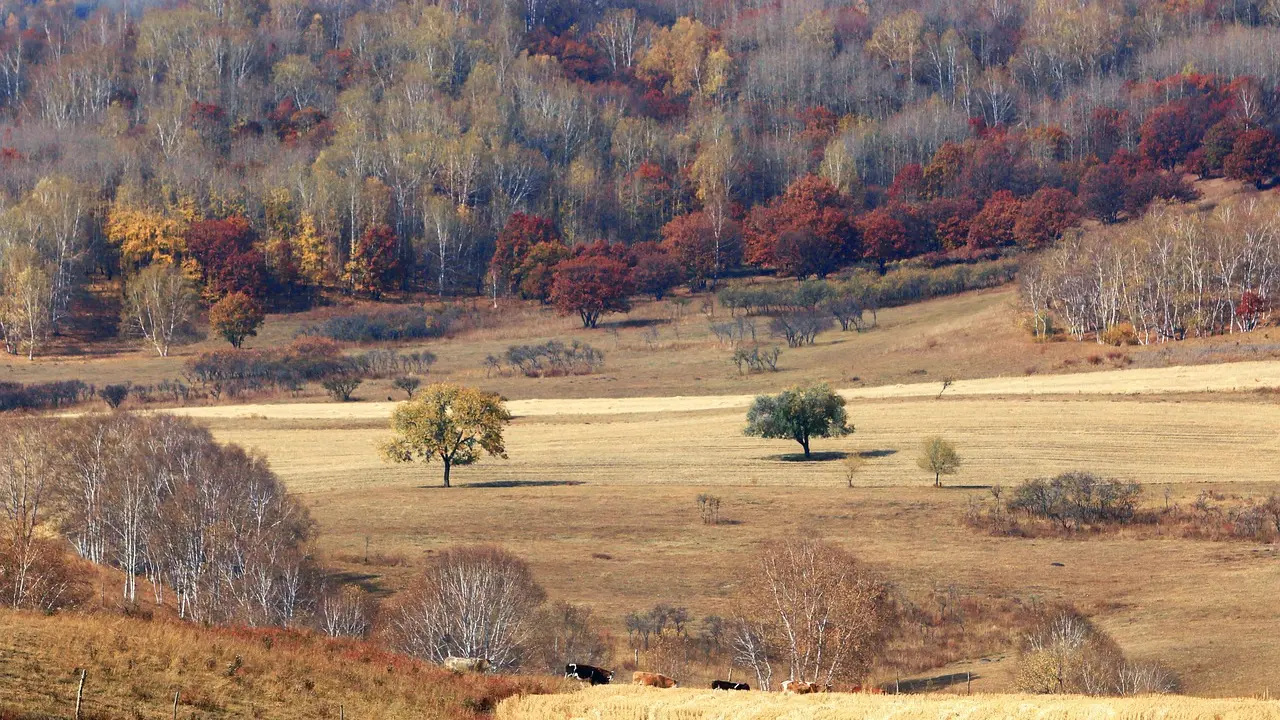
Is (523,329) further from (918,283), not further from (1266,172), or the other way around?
(1266,172)

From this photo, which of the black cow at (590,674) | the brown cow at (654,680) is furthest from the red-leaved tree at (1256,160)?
the brown cow at (654,680)

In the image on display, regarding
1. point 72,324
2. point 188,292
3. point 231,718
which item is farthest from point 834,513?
point 72,324

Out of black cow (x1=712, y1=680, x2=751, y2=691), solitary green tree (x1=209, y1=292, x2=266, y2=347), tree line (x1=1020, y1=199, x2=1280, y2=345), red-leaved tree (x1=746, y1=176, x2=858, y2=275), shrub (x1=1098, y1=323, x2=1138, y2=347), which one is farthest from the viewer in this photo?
red-leaved tree (x1=746, y1=176, x2=858, y2=275)

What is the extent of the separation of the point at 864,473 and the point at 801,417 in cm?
1107

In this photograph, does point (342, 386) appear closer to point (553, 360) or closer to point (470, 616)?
point (553, 360)

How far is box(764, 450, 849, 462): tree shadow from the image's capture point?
303 feet

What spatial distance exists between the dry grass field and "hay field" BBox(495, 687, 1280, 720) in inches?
520

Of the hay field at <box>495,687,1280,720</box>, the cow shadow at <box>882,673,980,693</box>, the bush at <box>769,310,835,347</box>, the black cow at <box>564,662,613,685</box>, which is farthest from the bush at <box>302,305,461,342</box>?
the hay field at <box>495,687,1280,720</box>

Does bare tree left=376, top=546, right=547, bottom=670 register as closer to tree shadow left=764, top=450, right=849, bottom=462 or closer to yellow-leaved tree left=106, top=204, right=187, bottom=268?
tree shadow left=764, top=450, right=849, bottom=462

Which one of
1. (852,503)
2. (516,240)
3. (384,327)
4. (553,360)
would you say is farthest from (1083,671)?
(516,240)

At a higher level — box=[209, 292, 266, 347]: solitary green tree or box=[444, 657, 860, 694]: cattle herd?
box=[209, 292, 266, 347]: solitary green tree

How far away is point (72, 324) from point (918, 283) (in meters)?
95.0

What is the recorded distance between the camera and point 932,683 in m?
49.2

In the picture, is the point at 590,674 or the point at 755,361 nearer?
the point at 590,674
